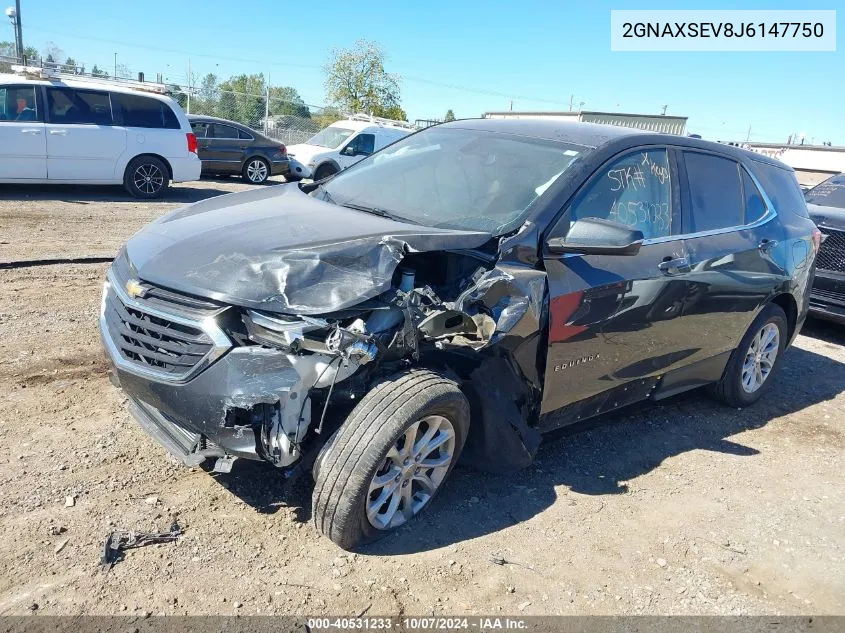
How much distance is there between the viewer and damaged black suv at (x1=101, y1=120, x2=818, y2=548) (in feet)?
9.29

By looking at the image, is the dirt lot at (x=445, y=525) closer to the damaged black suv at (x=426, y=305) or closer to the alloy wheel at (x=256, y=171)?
the damaged black suv at (x=426, y=305)

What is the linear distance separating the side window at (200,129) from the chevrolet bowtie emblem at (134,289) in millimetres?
14070

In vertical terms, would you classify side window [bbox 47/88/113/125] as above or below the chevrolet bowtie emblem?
above

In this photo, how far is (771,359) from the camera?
540 cm

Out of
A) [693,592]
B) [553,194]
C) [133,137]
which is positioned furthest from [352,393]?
[133,137]

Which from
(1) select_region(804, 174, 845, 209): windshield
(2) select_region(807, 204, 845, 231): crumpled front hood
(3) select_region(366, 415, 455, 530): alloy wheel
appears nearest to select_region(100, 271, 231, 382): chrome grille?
(3) select_region(366, 415, 455, 530): alloy wheel

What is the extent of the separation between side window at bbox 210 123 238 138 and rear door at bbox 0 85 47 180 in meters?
5.80

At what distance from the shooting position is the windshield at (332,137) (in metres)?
17.6

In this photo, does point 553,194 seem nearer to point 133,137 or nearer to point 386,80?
point 133,137

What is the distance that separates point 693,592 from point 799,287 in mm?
3103

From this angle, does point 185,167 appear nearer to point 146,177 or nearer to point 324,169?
point 146,177

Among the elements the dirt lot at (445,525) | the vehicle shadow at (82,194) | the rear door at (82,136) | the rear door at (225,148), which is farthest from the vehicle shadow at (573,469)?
the rear door at (225,148)

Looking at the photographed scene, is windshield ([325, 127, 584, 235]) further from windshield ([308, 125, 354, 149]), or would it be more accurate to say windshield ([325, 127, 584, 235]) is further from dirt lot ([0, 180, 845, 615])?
windshield ([308, 125, 354, 149])

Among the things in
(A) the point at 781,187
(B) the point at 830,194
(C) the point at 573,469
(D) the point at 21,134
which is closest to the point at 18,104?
(D) the point at 21,134
